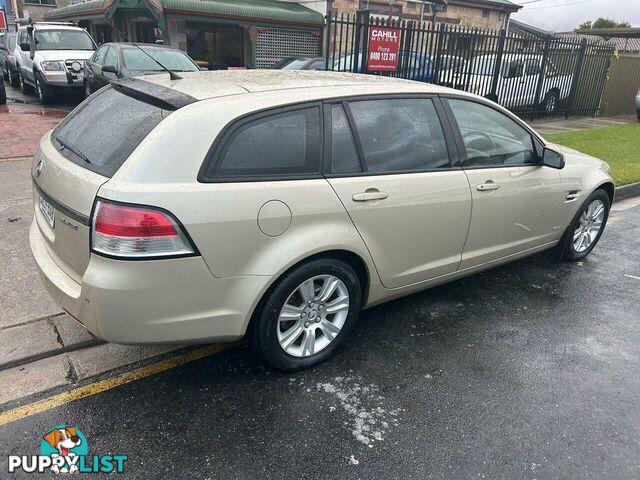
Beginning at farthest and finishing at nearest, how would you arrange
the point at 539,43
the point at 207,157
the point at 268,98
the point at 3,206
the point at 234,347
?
the point at 539,43
the point at 3,206
the point at 234,347
the point at 268,98
the point at 207,157

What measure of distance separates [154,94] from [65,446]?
1.86m

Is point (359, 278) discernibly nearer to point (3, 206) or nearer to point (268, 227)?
point (268, 227)

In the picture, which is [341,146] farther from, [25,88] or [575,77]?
[25,88]

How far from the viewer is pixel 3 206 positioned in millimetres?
5312

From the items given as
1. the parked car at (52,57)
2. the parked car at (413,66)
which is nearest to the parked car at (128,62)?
the parked car at (52,57)

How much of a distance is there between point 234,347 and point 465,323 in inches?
66.1

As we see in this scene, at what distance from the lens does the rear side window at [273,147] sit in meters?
2.59

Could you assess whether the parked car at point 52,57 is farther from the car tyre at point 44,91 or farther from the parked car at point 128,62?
the parked car at point 128,62

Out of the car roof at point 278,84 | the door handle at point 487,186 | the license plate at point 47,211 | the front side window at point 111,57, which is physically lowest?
the license plate at point 47,211

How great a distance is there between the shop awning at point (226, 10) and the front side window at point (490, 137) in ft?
53.0

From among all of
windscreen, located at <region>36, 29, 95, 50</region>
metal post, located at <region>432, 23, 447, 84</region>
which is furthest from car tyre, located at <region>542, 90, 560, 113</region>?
windscreen, located at <region>36, 29, 95, 50</region>

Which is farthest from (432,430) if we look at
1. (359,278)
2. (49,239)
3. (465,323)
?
(49,239)

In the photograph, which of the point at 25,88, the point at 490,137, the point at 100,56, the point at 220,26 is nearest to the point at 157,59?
the point at 100,56

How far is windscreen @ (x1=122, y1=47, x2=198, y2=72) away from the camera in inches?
390
